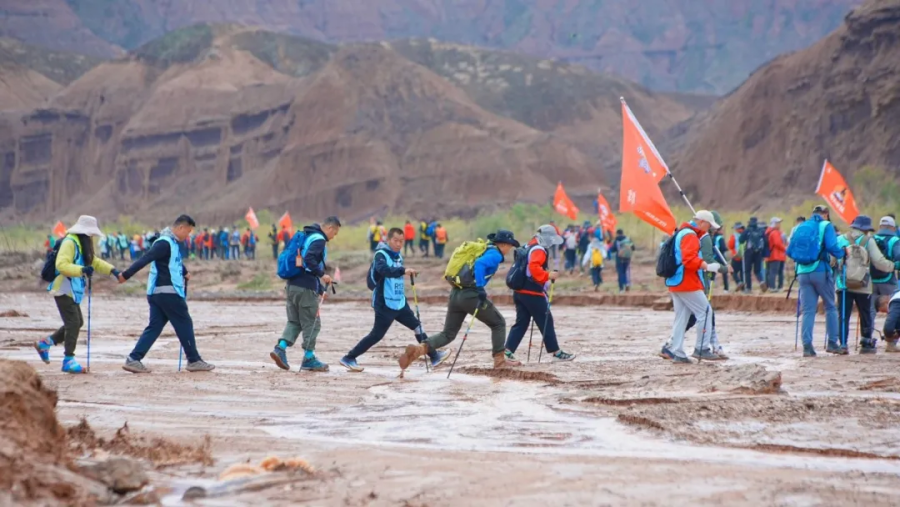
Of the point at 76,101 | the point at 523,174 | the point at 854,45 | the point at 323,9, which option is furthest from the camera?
the point at 323,9

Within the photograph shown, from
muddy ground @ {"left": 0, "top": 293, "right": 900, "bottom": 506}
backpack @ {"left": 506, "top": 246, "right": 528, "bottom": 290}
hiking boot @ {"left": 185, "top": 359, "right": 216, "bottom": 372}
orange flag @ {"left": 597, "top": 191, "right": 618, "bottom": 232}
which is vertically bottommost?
muddy ground @ {"left": 0, "top": 293, "right": 900, "bottom": 506}

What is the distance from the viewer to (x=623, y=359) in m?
15.4

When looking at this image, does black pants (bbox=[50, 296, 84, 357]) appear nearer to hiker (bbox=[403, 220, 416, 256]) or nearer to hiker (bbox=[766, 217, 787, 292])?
hiker (bbox=[766, 217, 787, 292])

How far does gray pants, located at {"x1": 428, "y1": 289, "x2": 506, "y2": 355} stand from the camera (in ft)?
Result: 45.8

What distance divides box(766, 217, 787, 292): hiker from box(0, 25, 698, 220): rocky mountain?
59.3 metres

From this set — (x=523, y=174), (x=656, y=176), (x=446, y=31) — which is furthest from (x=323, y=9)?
(x=656, y=176)

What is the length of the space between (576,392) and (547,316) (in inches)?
110

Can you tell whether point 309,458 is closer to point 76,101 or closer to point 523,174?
point 523,174

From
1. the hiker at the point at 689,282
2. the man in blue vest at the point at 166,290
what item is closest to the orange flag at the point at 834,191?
the hiker at the point at 689,282

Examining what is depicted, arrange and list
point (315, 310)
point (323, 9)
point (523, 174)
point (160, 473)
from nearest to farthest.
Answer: point (160, 473)
point (315, 310)
point (523, 174)
point (323, 9)

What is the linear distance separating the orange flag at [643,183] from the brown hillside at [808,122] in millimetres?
49584

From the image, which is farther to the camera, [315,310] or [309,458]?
[315,310]

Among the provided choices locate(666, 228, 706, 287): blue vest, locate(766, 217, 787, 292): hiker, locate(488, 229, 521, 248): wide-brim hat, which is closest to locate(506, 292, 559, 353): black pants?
locate(488, 229, 521, 248): wide-brim hat

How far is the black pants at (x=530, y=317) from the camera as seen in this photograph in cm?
1438
